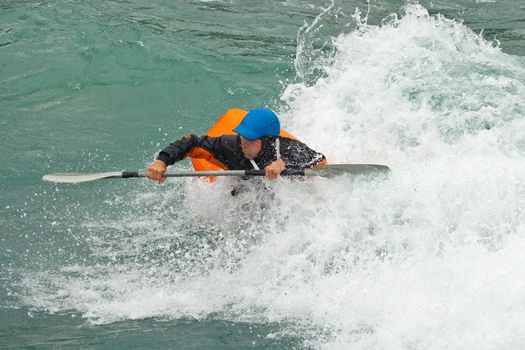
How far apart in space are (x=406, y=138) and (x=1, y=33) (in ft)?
18.4

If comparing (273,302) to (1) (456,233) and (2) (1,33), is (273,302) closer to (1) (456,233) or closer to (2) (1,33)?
(1) (456,233)

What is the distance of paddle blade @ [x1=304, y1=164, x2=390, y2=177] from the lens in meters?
5.55

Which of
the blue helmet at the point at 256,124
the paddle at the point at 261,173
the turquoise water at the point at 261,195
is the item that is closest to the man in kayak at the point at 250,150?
the blue helmet at the point at 256,124

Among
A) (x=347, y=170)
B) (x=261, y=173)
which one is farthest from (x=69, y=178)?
(x=347, y=170)

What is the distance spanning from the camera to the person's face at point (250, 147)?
18.1ft

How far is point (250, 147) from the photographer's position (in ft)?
18.2

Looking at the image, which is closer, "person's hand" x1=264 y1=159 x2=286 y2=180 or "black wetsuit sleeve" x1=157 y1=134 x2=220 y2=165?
"person's hand" x1=264 y1=159 x2=286 y2=180

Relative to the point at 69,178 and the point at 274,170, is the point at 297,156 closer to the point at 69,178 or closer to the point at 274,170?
the point at 274,170

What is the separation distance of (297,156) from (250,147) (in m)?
0.35

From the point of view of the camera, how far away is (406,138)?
7160mm

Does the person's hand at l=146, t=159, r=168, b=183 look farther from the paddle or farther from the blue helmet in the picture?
the blue helmet

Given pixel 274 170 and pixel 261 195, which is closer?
pixel 274 170

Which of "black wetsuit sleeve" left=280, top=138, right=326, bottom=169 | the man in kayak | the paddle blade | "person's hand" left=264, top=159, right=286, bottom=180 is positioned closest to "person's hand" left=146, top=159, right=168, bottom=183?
the man in kayak

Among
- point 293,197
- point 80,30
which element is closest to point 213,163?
point 293,197
